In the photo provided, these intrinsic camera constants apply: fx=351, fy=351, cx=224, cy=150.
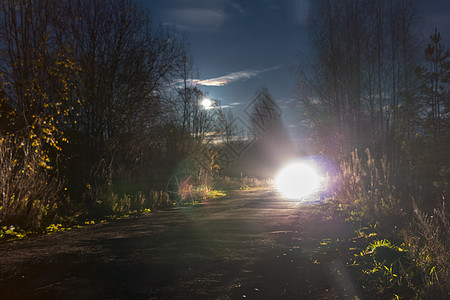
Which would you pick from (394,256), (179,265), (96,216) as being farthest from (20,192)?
(394,256)

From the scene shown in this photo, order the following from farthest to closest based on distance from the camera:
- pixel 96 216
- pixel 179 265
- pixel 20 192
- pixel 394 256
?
pixel 96 216 → pixel 20 192 → pixel 179 265 → pixel 394 256

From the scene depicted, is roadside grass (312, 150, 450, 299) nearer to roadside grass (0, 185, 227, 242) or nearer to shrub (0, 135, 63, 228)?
roadside grass (0, 185, 227, 242)

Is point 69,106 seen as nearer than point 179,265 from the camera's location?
No

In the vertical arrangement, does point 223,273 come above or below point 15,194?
below

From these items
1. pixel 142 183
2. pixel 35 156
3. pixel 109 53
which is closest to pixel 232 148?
pixel 142 183

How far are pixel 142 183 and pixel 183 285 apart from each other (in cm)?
1707

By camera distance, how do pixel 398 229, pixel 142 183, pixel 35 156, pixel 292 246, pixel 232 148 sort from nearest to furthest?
pixel 292 246, pixel 398 229, pixel 35 156, pixel 142 183, pixel 232 148

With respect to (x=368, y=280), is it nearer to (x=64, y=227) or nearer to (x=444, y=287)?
(x=444, y=287)

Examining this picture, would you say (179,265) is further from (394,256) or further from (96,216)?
(96,216)

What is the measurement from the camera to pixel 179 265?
5309mm

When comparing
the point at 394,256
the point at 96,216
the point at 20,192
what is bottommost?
the point at 96,216

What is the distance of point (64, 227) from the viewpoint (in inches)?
369

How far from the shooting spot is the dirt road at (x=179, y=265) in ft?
13.8

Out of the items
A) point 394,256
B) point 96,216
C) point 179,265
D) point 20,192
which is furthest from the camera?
point 96,216
